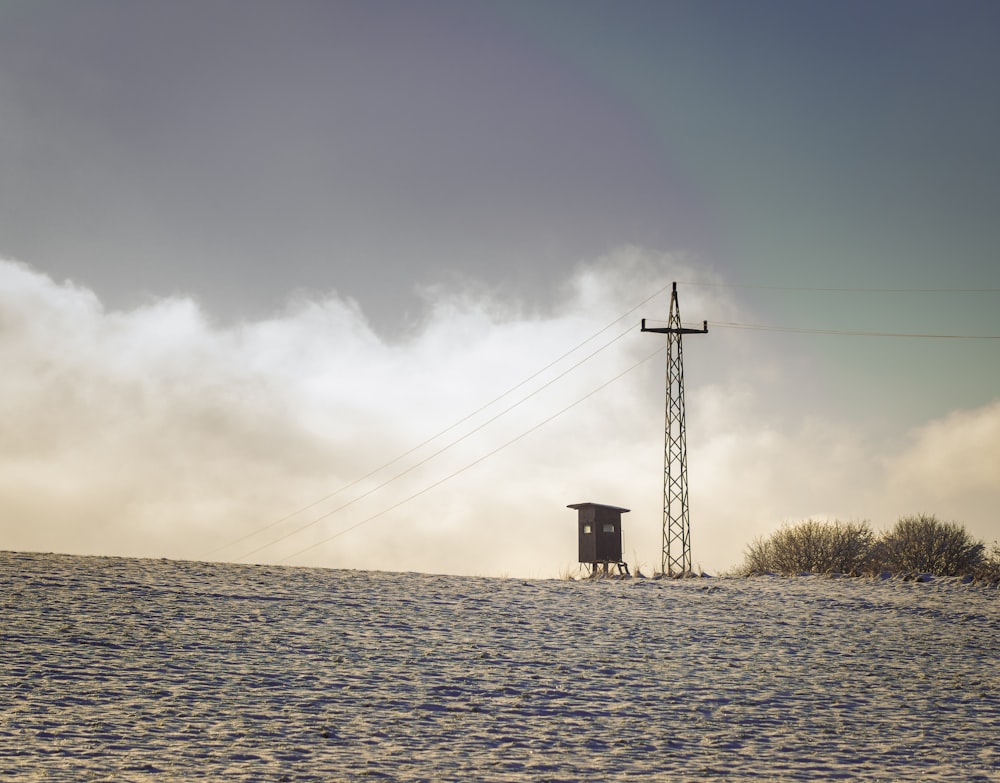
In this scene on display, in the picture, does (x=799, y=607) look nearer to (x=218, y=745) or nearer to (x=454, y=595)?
(x=454, y=595)

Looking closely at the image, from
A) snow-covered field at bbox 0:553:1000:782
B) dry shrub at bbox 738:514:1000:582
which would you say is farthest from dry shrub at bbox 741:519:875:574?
snow-covered field at bbox 0:553:1000:782

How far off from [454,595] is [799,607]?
7.14m

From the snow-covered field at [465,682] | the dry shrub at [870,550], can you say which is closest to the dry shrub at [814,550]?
the dry shrub at [870,550]

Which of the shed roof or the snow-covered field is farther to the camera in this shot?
the shed roof

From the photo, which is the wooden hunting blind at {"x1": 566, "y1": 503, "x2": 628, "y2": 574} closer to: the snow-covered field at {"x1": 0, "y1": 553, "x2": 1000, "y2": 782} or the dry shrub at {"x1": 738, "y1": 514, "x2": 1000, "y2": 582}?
the dry shrub at {"x1": 738, "y1": 514, "x2": 1000, "y2": 582}

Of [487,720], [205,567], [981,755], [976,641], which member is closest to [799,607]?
[976,641]

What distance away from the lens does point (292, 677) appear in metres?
11.9

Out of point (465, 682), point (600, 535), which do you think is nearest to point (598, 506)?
point (600, 535)

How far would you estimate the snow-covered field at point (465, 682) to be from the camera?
30.2ft

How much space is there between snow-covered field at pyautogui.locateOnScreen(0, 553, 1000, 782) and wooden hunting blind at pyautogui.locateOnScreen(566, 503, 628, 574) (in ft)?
37.3

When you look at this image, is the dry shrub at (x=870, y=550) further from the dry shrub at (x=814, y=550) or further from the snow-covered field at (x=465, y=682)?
the snow-covered field at (x=465, y=682)

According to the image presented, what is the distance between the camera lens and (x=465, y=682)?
12.0m

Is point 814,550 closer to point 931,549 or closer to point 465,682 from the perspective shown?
point 931,549

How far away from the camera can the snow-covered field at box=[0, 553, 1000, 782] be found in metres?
9.20
